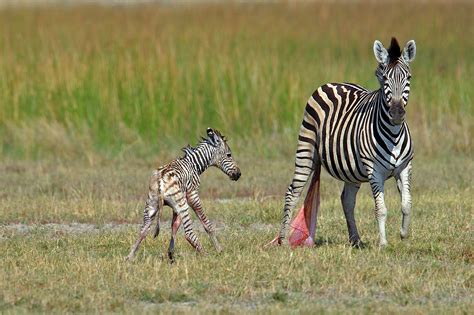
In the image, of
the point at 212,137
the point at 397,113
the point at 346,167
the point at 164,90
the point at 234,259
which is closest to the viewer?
the point at 234,259

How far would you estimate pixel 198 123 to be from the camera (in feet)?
54.0

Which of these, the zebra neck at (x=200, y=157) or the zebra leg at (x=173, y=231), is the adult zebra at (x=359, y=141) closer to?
the zebra neck at (x=200, y=157)

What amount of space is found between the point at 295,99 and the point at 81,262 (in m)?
8.49

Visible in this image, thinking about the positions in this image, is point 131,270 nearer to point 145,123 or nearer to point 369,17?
point 145,123

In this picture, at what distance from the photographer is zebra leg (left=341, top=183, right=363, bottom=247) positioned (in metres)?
9.75

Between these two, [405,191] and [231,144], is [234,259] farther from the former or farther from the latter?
[231,144]

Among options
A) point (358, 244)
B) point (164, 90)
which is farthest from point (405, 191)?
point (164, 90)

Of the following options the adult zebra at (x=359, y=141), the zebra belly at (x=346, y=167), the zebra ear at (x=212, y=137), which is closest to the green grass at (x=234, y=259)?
the adult zebra at (x=359, y=141)

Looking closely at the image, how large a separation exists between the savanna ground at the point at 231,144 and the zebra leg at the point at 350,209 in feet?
0.51

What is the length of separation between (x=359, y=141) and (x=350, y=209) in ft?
2.78

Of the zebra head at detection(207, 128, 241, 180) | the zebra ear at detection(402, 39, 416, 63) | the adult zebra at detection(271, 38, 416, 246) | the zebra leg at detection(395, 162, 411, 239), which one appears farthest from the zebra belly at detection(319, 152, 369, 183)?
the zebra ear at detection(402, 39, 416, 63)

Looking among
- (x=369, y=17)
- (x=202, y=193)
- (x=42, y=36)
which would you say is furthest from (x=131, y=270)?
(x=369, y=17)

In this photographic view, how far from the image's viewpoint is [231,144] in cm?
1591

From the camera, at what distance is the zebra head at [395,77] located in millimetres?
8883
